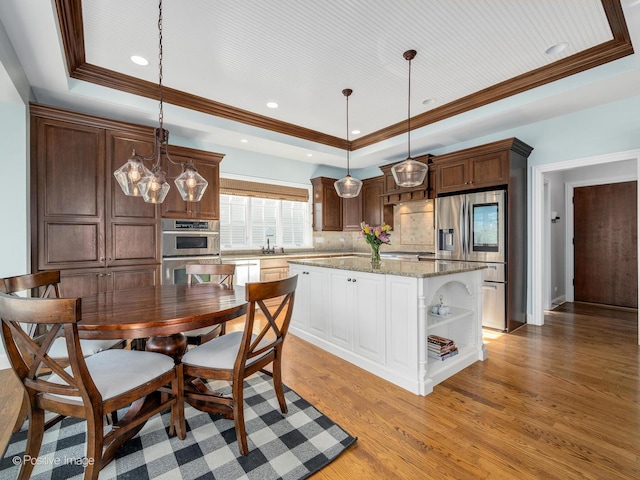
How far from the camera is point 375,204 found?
593 centimetres

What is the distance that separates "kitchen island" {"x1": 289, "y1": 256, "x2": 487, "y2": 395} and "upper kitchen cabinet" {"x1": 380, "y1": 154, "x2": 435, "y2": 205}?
2173mm

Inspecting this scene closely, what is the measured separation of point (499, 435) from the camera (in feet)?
5.97

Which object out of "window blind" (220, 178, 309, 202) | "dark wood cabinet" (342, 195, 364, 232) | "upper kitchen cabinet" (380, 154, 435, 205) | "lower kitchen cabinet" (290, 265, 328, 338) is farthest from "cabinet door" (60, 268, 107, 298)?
"upper kitchen cabinet" (380, 154, 435, 205)

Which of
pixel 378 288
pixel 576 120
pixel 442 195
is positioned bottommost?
pixel 378 288

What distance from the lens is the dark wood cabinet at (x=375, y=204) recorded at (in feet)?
19.0

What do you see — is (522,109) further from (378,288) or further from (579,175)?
(378,288)

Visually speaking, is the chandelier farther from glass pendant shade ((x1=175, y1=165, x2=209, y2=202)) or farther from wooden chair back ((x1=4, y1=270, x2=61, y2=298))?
wooden chair back ((x1=4, y1=270, x2=61, y2=298))

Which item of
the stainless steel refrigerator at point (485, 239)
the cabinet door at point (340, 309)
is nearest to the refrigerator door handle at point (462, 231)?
the stainless steel refrigerator at point (485, 239)

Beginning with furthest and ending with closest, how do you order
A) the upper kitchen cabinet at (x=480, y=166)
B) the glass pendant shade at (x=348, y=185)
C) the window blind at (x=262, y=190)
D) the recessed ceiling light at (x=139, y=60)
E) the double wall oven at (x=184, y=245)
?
the window blind at (x=262, y=190)
the upper kitchen cabinet at (x=480, y=166)
the double wall oven at (x=184, y=245)
the glass pendant shade at (x=348, y=185)
the recessed ceiling light at (x=139, y=60)

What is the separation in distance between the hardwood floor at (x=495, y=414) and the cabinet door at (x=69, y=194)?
46.0 inches

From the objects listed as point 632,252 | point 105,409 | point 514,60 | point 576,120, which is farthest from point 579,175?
point 105,409

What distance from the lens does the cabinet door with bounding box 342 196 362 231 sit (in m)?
6.25

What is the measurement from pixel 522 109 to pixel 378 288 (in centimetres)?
288

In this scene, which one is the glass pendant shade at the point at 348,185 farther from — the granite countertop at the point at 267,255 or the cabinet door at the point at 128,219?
the cabinet door at the point at 128,219
